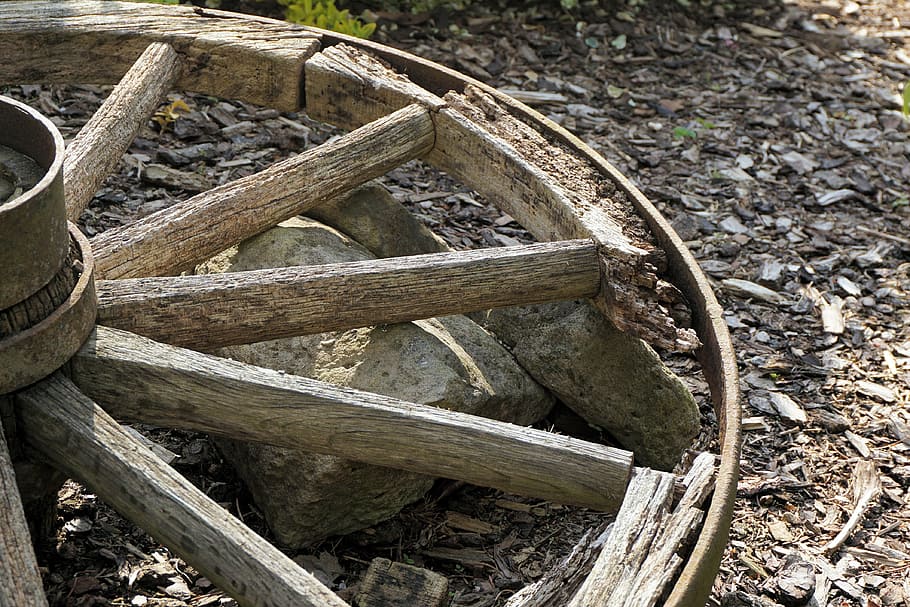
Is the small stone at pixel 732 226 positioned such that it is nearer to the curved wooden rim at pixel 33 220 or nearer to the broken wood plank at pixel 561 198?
the broken wood plank at pixel 561 198

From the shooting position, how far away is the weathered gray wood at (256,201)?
217 centimetres

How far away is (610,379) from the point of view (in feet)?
8.00

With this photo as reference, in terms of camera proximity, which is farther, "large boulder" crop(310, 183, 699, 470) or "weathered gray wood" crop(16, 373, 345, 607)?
"large boulder" crop(310, 183, 699, 470)

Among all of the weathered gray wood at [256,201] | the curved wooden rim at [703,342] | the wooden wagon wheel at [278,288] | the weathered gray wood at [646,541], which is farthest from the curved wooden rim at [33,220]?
the curved wooden rim at [703,342]

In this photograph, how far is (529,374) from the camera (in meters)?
2.54

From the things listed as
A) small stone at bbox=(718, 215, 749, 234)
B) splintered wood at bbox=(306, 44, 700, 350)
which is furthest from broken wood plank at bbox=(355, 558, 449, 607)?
small stone at bbox=(718, 215, 749, 234)

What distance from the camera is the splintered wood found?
2135 millimetres

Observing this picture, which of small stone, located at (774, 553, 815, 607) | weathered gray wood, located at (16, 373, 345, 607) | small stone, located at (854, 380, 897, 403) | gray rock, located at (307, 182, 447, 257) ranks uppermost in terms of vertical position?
weathered gray wood, located at (16, 373, 345, 607)

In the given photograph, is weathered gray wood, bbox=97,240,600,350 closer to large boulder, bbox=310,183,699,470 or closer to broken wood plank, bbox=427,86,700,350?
broken wood plank, bbox=427,86,700,350

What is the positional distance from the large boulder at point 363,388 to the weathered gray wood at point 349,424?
0.42m

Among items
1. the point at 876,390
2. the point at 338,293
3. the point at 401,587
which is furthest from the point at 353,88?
the point at 876,390

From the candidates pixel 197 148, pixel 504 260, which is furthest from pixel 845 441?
pixel 197 148

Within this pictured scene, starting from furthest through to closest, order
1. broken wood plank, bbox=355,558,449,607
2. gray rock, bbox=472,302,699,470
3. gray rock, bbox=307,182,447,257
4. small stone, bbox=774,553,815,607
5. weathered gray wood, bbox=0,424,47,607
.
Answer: gray rock, bbox=307,182,447,257 < gray rock, bbox=472,302,699,470 < small stone, bbox=774,553,815,607 < broken wood plank, bbox=355,558,449,607 < weathered gray wood, bbox=0,424,47,607

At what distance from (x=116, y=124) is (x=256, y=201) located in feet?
1.23
